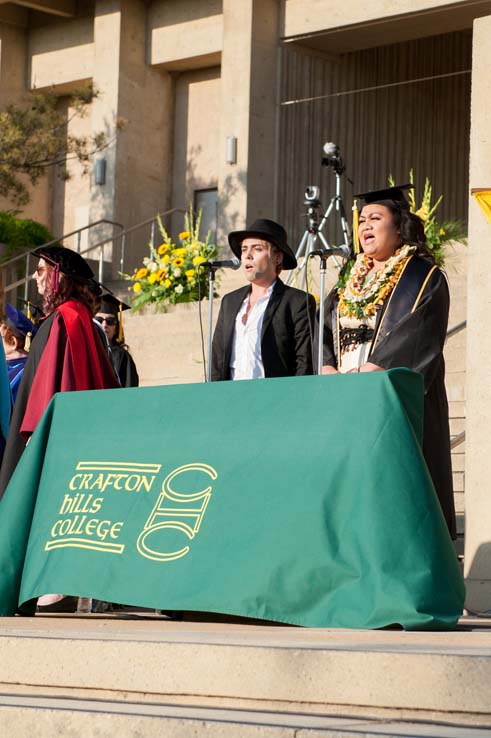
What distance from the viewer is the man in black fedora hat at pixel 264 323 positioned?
6.55 meters

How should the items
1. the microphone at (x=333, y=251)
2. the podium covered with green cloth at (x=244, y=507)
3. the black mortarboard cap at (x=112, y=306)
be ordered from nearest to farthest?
the podium covered with green cloth at (x=244, y=507)
the microphone at (x=333, y=251)
the black mortarboard cap at (x=112, y=306)

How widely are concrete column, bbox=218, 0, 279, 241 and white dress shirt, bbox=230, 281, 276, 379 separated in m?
13.1

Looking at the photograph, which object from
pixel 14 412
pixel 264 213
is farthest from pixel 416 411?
pixel 264 213

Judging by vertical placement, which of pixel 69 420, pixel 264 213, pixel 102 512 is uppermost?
pixel 264 213

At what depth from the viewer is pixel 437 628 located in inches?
167

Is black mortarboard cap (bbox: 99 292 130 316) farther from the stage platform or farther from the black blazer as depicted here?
the stage platform

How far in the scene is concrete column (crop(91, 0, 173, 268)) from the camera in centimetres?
2111

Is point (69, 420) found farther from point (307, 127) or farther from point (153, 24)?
point (153, 24)

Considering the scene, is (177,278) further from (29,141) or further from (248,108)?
(248,108)

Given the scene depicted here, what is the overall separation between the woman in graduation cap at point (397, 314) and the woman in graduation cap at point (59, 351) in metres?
1.11

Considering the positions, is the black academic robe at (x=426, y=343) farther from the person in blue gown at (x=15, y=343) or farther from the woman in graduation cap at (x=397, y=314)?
the person in blue gown at (x=15, y=343)

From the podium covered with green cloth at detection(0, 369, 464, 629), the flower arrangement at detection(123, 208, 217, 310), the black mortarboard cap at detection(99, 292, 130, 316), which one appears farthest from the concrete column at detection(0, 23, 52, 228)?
the podium covered with green cloth at detection(0, 369, 464, 629)

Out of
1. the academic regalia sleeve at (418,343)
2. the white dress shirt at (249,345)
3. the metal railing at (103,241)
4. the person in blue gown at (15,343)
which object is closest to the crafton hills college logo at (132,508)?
the academic regalia sleeve at (418,343)

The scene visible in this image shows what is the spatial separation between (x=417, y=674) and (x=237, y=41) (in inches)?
678
